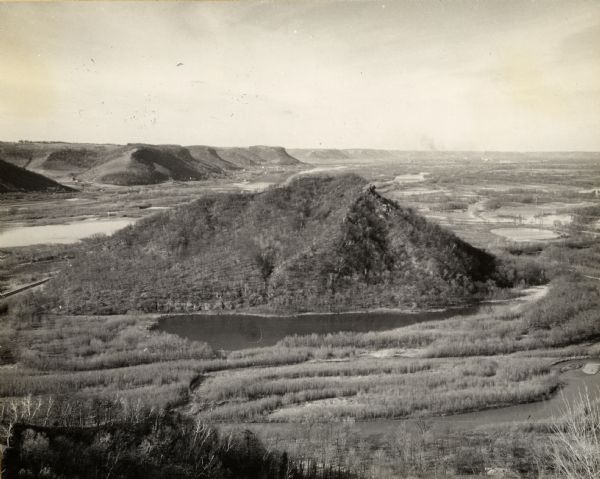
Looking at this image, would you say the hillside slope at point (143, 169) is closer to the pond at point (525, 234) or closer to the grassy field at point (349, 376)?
the pond at point (525, 234)

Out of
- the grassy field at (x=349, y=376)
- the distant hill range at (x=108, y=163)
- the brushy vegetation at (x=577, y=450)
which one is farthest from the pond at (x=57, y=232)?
the distant hill range at (x=108, y=163)

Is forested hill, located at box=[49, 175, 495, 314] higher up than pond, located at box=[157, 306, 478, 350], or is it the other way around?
forested hill, located at box=[49, 175, 495, 314]

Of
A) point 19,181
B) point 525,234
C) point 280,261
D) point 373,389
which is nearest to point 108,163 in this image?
point 19,181

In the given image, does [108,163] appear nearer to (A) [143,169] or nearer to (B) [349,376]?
(A) [143,169]

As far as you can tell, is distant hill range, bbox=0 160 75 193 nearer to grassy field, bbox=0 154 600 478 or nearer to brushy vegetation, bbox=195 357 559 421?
grassy field, bbox=0 154 600 478

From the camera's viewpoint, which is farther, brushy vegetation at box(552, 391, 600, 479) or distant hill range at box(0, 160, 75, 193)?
distant hill range at box(0, 160, 75, 193)

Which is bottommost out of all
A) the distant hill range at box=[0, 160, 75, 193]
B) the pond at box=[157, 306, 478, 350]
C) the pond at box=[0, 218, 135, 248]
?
the pond at box=[157, 306, 478, 350]

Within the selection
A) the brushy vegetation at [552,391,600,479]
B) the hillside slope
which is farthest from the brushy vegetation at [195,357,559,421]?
the hillside slope
